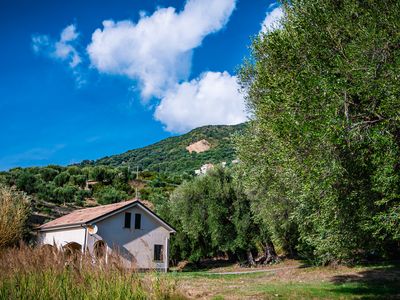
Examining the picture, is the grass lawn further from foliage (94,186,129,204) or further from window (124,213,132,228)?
foliage (94,186,129,204)

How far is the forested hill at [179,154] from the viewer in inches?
4791

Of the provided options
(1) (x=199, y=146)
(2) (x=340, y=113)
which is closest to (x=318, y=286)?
(2) (x=340, y=113)

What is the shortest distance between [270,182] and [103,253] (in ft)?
29.3

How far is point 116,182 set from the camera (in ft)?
248

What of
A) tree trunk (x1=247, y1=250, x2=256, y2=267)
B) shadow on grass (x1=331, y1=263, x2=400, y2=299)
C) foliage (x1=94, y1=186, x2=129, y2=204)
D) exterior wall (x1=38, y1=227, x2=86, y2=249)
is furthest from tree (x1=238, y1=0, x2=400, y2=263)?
foliage (x1=94, y1=186, x2=129, y2=204)

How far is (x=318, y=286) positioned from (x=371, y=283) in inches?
107

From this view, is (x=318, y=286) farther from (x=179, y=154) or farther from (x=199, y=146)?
(x=199, y=146)

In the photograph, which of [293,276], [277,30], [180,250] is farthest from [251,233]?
[277,30]

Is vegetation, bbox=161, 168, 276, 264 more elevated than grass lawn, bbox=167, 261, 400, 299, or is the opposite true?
vegetation, bbox=161, 168, 276, 264

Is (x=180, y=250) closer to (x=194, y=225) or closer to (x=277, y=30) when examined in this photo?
(x=194, y=225)

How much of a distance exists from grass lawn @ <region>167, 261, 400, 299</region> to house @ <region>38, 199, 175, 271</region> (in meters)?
13.7

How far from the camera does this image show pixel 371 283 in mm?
16844

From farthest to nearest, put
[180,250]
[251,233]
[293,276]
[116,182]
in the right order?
[116,182], [180,250], [251,233], [293,276]

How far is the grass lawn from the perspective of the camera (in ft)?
43.9
